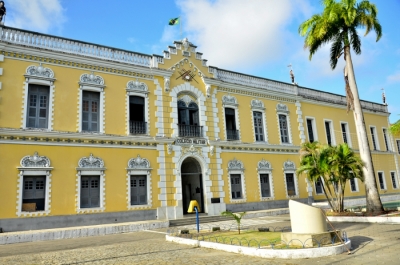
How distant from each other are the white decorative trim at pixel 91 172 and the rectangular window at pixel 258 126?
413 inches

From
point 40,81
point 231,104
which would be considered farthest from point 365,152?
point 40,81

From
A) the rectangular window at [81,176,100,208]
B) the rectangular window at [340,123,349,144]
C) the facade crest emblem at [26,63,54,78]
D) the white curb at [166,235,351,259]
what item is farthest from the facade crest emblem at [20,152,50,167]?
the rectangular window at [340,123,349,144]

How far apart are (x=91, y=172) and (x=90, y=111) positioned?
3.06m

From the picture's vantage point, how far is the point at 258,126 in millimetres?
21359

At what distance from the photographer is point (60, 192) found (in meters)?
13.9

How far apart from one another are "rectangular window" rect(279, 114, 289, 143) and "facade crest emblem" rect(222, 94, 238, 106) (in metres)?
4.17

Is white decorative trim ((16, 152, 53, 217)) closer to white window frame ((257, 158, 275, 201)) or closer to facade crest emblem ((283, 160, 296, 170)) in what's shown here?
white window frame ((257, 158, 275, 201))

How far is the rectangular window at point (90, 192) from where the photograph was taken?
14.5m

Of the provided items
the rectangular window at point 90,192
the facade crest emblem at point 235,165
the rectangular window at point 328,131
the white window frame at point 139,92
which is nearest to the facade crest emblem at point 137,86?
the white window frame at point 139,92

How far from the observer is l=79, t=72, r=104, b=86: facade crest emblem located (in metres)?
15.6

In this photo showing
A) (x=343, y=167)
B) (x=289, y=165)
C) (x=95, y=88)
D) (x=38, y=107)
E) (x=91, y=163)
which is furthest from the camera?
(x=289, y=165)

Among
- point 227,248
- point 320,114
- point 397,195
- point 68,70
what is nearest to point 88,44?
point 68,70

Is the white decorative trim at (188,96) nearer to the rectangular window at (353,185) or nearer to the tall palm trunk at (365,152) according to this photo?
the tall palm trunk at (365,152)

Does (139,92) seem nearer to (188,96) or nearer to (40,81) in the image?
(188,96)
